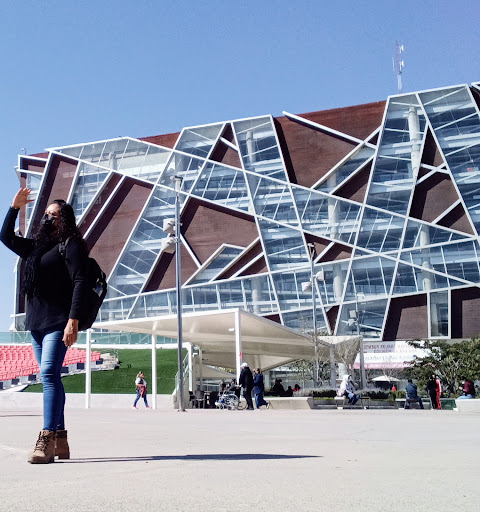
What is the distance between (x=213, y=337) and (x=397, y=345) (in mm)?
27623

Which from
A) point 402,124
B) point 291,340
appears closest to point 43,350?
point 291,340

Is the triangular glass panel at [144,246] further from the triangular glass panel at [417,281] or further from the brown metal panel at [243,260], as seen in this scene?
the triangular glass panel at [417,281]

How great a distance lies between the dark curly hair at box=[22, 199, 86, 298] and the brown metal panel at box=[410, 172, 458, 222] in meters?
57.8

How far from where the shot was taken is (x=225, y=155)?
6812 centimetres

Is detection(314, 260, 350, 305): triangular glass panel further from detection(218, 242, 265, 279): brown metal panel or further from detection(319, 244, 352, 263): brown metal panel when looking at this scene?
detection(218, 242, 265, 279): brown metal panel

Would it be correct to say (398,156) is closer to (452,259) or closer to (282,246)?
(452,259)

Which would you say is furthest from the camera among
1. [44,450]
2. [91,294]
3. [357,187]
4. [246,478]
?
[357,187]

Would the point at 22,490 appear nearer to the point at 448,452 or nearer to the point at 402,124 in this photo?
the point at 448,452

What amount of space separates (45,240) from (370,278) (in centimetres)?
5671

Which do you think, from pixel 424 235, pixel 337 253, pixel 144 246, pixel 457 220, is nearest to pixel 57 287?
pixel 424 235

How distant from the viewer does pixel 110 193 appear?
238 ft

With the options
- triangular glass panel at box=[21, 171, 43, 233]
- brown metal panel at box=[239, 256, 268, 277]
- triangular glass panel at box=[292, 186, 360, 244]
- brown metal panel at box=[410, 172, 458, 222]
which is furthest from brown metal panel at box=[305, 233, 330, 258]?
triangular glass panel at box=[21, 171, 43, 233]

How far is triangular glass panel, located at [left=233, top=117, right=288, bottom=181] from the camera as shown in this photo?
6588 cm

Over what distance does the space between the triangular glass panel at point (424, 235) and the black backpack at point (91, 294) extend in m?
56.4
